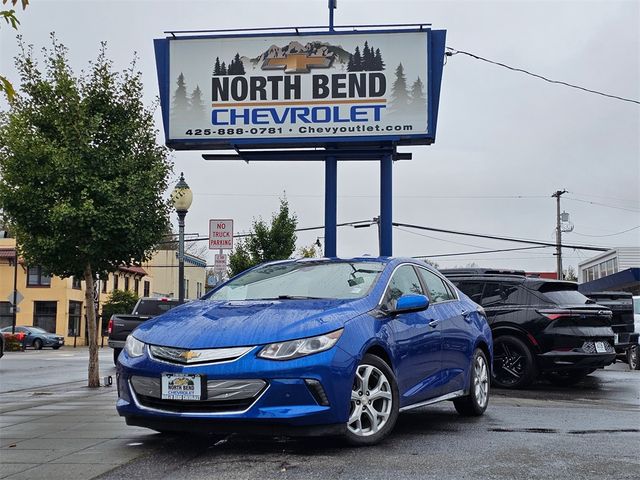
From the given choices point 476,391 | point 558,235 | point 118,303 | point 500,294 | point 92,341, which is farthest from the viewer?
point 118,303

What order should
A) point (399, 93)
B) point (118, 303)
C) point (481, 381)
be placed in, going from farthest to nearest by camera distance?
point (118, 303) → point (399, 93) → point (481, 381)

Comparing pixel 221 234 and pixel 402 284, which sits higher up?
pixel 221 234

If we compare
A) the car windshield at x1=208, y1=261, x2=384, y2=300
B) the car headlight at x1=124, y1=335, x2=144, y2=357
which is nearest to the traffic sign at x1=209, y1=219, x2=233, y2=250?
the car windshield at x1=208, y1=261, x2=384, y2=300

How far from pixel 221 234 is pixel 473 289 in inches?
241

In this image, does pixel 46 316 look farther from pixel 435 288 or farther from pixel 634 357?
pixel 435 288

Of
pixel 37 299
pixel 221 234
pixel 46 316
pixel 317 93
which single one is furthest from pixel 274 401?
pixel 37 299

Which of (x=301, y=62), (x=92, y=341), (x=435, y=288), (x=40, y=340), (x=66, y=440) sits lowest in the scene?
(x=40, y=340)

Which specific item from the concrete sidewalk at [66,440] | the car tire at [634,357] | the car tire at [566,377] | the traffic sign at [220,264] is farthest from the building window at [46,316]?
the car tire at [566,377]

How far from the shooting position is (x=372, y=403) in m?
5.98

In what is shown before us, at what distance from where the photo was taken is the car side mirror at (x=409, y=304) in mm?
6465

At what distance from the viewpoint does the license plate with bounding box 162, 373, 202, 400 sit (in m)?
5.50

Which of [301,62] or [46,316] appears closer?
[301,62]

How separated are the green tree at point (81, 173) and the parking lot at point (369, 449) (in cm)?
378

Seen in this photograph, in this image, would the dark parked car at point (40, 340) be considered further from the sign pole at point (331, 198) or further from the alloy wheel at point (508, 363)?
the alloy wheel at point (508, 363)
